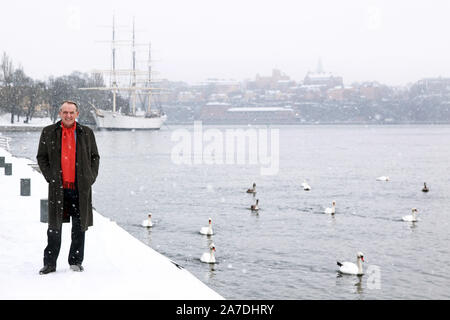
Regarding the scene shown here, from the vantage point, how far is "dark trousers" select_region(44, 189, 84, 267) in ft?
22.8

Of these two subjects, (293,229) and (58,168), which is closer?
(58,168)

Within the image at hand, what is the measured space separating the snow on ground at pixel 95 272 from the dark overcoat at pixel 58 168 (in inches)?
26.5

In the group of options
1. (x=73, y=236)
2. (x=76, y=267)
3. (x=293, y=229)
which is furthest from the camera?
(x=293, y=229)

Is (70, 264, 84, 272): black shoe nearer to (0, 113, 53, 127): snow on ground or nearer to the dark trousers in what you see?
the dark trousers

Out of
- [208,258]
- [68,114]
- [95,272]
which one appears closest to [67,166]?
[68,114]

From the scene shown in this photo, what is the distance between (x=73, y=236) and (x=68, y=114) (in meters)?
1.42

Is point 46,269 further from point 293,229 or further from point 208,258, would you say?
point 293,229

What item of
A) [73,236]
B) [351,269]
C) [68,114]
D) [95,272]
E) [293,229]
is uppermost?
[68,114]

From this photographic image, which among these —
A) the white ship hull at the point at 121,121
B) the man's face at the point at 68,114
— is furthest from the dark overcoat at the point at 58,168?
the white ship hull at the point at 121,121

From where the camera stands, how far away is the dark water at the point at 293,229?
1450cm

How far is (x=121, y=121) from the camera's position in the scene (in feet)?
452

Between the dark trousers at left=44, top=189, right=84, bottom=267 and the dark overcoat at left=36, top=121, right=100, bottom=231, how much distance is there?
0.29 feet

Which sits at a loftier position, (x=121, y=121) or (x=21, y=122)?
(x=121, y=121)

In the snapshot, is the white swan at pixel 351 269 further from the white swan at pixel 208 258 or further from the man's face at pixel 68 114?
the man's face at pixel 68 114
